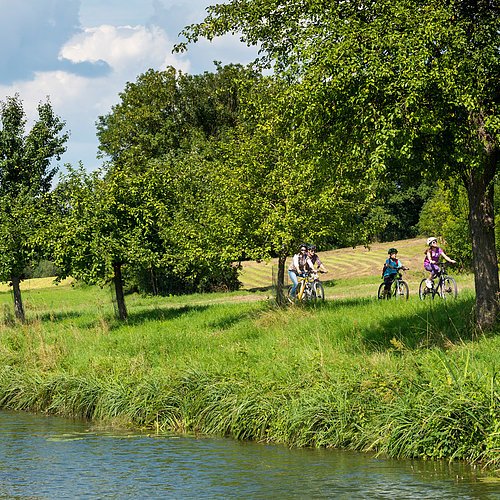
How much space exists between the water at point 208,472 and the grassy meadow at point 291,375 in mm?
448

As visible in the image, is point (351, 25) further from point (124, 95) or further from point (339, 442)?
point (124, 95)

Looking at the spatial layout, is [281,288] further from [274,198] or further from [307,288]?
[274,198]

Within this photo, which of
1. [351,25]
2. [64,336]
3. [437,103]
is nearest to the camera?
[437,103]

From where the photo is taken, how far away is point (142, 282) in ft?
145

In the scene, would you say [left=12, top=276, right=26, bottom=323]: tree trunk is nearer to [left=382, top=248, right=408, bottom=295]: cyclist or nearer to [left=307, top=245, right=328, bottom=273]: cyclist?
[left=307, top=245, right=328, bottom=273]: cyclist

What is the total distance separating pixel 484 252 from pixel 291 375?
14.7 feet

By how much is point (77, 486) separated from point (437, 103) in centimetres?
821

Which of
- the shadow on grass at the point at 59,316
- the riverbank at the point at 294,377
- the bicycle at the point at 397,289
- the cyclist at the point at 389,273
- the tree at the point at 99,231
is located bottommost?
the riverbank at the point at 294,377

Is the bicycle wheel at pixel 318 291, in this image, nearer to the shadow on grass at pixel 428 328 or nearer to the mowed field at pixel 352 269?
the shadow on grass at pixel 428 328

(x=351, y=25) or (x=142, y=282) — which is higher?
(x=351, y=25)

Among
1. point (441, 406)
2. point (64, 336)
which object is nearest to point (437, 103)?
point (441, 406)

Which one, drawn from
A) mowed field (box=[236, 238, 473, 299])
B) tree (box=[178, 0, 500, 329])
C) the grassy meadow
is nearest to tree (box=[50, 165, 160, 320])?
the grassy meadow

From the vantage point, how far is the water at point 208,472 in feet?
33.3

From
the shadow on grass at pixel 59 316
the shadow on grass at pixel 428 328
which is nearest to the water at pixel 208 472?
the shadow on grass at pixel 428 328
